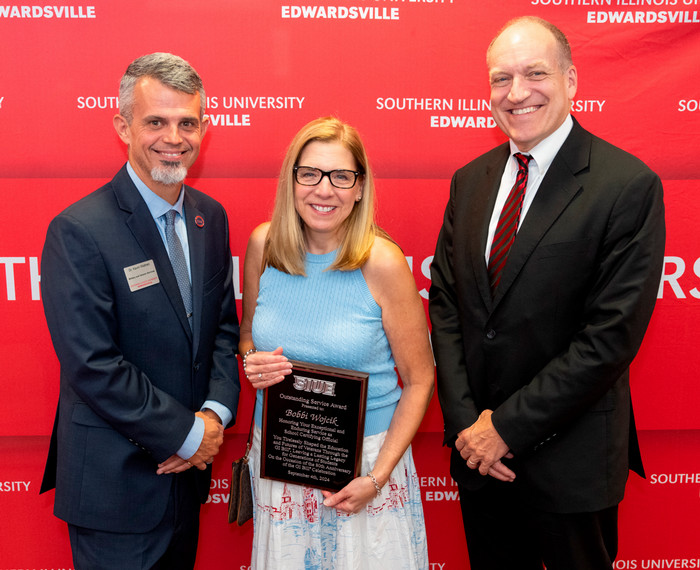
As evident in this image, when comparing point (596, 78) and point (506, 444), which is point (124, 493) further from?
point (596, 78)

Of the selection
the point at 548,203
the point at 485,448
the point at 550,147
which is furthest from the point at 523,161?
the point at 485,448

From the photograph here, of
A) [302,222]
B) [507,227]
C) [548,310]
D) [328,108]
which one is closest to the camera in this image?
[548,310]

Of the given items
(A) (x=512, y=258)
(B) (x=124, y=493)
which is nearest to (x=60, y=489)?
(B) (x=124, y=493)

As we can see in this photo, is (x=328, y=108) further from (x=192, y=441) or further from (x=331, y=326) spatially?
(x=192, y=441)

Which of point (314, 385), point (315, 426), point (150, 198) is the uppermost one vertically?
point (150, 198)

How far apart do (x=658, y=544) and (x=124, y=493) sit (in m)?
2.72

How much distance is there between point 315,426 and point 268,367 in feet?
0.82

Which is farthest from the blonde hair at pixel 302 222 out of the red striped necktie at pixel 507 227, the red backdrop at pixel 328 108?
the red backdrop at pixel 328 108

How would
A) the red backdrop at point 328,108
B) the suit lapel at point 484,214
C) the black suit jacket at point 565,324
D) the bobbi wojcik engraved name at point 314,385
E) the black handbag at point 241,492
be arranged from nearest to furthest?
the black suit jacket at point 565,324 → the bobbi wojcik engraved name at point 314,385 → the suit lapel at point 484,214 → the black handbag at point 241,492 → the red backdrop at point 328,108

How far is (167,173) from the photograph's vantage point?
2072 mm

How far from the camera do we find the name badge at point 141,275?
198cm

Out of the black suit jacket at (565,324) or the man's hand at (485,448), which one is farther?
the man's hand at (485,448)

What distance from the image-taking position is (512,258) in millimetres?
1988

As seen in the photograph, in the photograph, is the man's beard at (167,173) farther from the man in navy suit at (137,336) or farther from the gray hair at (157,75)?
the gray hair at (157,75)
